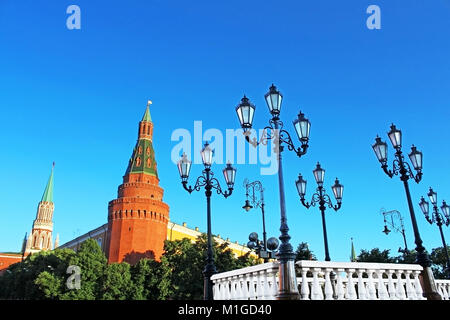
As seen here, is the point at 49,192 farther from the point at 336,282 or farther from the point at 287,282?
the point at 287,282

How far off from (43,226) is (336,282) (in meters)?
109

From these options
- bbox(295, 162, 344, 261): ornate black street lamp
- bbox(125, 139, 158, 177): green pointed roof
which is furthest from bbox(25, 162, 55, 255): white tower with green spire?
bbox(295, 162, 344, 261): ornate black street lamp

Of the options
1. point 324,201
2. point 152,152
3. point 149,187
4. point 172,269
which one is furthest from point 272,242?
point 152,152

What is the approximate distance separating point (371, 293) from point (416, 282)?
5.66ft

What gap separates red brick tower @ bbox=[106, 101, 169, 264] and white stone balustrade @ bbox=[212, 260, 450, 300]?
46.2m

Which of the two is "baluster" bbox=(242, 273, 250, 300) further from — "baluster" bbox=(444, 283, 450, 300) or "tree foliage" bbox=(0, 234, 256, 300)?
"tree foliage" bbox=(0, 234, 256, 300)

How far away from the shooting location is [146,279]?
136 ft

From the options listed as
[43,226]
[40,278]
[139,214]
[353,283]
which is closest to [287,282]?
[353,283]

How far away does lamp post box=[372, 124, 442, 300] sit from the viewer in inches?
360

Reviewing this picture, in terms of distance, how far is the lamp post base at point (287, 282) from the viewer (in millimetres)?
7145

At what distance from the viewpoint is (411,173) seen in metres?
11.9

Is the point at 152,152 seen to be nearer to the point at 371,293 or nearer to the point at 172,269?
the point at 172,269

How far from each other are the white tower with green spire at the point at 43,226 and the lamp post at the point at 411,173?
10689 centimetres
